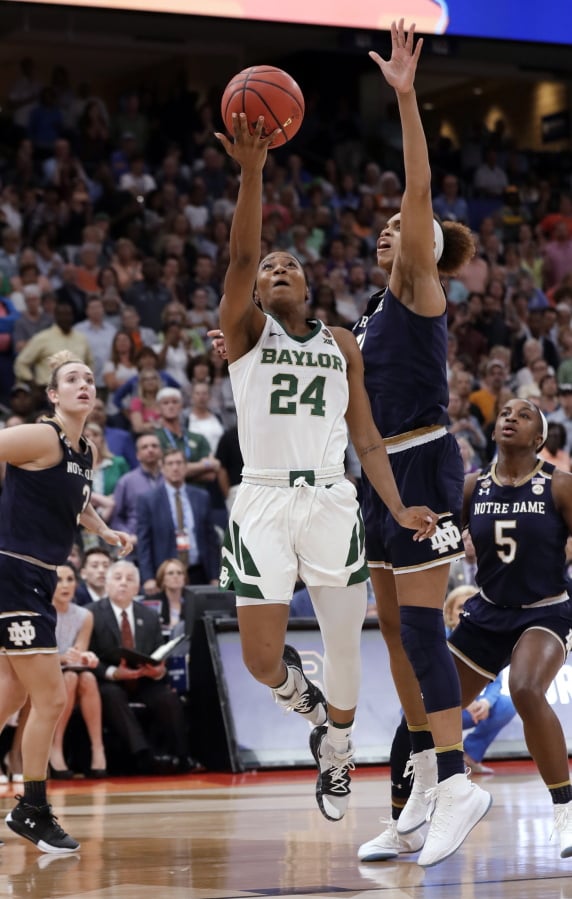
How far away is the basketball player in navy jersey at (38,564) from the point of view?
5977 millimetres

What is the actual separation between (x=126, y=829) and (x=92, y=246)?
8.71 meters

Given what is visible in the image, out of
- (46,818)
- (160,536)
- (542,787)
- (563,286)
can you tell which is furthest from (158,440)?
(563,286)

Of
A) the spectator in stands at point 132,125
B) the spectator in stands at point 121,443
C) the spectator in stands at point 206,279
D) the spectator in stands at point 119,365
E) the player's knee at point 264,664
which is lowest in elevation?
the player's knee at point 264,664

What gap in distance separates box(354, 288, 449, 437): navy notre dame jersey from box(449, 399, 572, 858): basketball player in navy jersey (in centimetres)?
76

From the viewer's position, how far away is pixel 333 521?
17.1 ft

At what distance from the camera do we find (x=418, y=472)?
5.44 meters

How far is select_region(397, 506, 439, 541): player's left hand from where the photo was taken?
5082 millimetres

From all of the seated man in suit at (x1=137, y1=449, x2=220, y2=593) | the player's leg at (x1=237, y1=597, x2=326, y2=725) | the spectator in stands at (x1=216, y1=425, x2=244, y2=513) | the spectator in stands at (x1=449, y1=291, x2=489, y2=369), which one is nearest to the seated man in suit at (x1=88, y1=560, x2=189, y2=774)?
the seated man in suit at (x1=137, y1=449, x2=220, y2=593)

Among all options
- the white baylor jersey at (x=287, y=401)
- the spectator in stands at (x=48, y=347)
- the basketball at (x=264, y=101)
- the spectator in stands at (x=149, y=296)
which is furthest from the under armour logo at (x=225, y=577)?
the spectator in stands at (x=149, y=296)

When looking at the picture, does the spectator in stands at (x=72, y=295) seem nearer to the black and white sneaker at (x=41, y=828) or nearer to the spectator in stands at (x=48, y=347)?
the spectator in stands at (x=48, y=347)

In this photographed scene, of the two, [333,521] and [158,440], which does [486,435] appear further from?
[333,521]

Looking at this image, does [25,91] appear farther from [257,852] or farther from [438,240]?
[257,852]

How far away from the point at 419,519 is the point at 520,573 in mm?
1058

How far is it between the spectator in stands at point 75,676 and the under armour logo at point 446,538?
438 centimetres
